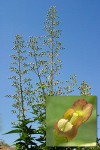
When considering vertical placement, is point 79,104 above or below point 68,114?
above

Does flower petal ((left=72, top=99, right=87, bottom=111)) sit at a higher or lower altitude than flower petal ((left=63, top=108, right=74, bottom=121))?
higher

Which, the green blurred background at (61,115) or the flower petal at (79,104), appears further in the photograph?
the flower petal at (79,104)

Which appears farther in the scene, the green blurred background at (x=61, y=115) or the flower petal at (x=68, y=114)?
the flower petal at (x=68, y=114)

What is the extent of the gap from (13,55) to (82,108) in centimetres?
2178

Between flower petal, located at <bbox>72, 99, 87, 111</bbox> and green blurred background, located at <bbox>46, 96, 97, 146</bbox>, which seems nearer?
green blurred background, located at <bbox>46, 96, 97, 146</bbox>

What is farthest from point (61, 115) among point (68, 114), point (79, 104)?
point (79, 104)

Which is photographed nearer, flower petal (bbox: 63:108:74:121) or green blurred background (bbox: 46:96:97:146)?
green blurred background (bbox: 46:96:97:146)

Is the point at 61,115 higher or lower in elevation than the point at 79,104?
lower

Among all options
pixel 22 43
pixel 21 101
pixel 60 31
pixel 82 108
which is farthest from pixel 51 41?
pixel 82 108

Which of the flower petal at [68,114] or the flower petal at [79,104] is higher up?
the flower petal at [79,104]

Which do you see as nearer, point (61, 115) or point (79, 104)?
point (61, 115)

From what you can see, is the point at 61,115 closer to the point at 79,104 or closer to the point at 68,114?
the point at 68,114

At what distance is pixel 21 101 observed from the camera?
25.1 meters

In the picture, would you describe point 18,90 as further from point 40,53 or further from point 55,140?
point 55,140
